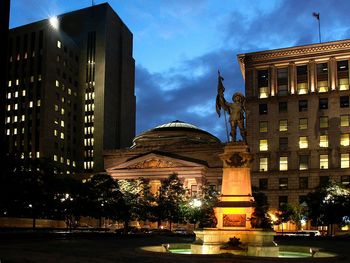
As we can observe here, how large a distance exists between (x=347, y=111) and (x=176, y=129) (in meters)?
60.8

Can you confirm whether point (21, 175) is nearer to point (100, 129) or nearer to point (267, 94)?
point (267, 94)

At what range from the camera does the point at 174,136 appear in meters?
148

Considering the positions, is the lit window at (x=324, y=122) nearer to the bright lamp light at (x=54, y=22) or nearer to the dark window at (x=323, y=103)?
the dark window at (x=323, y=103)

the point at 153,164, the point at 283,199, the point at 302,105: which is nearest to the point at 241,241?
the point at 283,199

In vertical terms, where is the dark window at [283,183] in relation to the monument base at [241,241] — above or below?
above

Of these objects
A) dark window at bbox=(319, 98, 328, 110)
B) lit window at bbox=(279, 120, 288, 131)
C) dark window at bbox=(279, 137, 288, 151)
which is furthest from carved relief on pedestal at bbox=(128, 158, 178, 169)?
dark window at bbox=(319, 98, 328, 110)

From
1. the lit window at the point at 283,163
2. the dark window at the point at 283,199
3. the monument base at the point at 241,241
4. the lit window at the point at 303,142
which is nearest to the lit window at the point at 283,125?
the lit window at the point at 303,142

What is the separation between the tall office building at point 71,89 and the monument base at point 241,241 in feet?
425

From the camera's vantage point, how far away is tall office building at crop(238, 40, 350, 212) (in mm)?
102062

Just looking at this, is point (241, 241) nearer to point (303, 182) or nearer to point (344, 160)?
point (303, 182)

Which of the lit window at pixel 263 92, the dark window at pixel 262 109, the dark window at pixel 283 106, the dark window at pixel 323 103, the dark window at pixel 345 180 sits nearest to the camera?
the dark window at pixel 345 180

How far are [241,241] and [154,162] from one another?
101 m

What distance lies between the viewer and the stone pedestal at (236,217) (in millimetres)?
26859

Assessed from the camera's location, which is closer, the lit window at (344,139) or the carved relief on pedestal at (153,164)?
the lit window at (344,139)
